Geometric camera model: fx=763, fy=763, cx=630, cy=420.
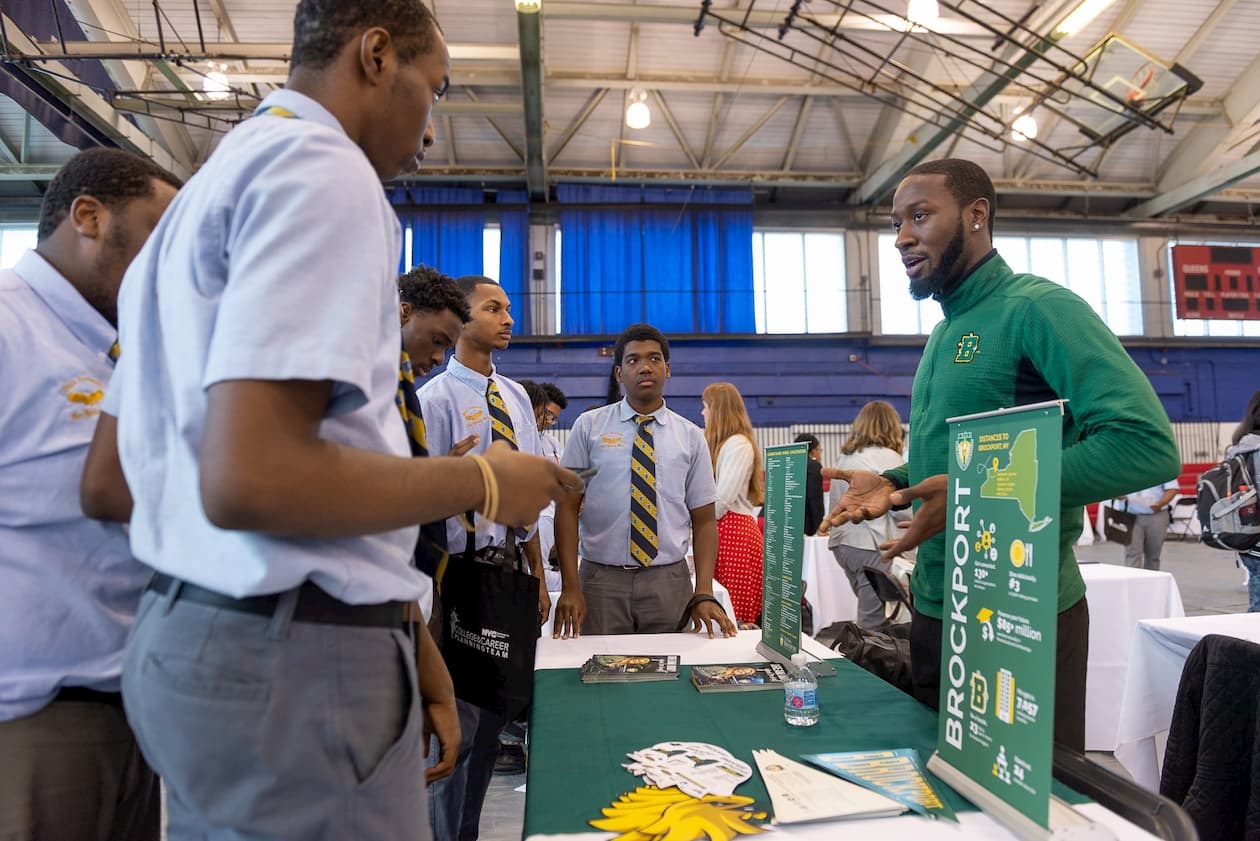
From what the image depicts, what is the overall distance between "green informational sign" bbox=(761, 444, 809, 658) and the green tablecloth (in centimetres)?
18

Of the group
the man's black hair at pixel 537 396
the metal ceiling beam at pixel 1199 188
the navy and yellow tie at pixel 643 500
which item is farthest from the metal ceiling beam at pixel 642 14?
the navy and yellow tie at pixel 643 500

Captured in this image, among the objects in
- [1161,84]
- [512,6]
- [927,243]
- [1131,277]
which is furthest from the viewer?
[1131,277]

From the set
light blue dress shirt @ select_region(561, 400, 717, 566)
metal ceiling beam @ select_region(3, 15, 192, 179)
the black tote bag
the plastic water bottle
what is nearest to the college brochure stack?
the black tote bag

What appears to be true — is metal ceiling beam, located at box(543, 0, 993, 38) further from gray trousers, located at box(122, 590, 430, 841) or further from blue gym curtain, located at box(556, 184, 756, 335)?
gray trousers, located at box(122, 590, 430, 841)

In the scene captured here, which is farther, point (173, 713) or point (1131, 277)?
point (1131, 277)

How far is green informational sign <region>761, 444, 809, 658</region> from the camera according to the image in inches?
76.5

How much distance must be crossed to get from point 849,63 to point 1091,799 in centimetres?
1212

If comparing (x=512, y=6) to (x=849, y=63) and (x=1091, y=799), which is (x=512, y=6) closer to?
(x=849, y=63)

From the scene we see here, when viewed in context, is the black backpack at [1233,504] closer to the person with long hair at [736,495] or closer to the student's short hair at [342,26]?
the person with long hair at [736,495]

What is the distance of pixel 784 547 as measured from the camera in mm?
2037

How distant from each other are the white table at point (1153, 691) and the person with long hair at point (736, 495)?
193 centimetres

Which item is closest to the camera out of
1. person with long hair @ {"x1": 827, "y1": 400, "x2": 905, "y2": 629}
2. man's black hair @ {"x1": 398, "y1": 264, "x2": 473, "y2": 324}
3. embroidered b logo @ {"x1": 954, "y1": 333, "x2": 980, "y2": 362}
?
embroidered b logo @ {"x1": 954, "y1": 333, "x2": 980, "y2": 362}

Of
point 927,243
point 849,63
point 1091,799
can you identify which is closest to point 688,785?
point 1091,799

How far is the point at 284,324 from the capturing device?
684 mm
